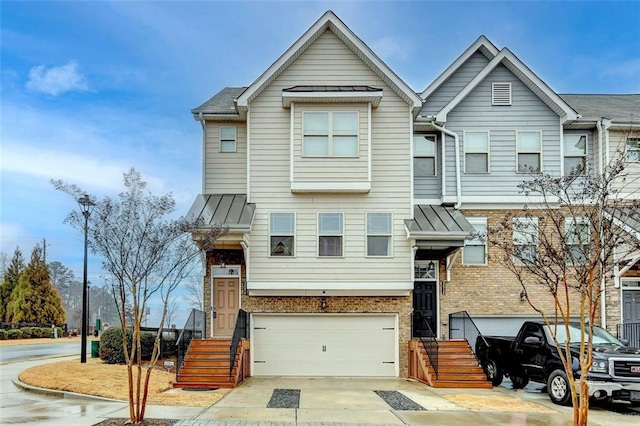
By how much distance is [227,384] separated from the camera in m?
14.9

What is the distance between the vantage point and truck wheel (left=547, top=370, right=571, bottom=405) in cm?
1282

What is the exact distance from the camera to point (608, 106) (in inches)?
847

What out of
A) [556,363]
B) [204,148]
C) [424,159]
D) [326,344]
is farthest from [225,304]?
[556,363]

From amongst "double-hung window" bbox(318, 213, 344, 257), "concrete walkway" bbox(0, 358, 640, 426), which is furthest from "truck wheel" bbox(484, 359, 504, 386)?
"double-hung window" bbox(318, 213, 344, 257)

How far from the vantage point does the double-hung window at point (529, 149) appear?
19.2 meters

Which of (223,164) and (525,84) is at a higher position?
(525,84)

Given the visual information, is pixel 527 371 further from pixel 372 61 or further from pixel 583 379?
pixel 372 61

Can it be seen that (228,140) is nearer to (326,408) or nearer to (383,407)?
(326,408)

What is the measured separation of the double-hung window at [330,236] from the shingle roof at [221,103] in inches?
188

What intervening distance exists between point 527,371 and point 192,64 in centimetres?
1367

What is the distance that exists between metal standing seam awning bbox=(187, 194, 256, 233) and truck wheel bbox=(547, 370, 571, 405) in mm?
8815

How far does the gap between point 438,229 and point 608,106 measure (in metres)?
9.38

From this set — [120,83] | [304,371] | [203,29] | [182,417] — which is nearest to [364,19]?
[203,29]

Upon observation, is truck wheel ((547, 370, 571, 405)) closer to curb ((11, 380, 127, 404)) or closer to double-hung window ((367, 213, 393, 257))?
double-hung window ((367, 213, 393, 257))
